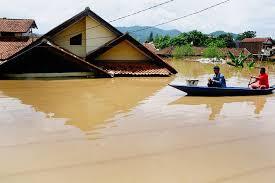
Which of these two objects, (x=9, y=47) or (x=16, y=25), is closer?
(x=9, y=47)

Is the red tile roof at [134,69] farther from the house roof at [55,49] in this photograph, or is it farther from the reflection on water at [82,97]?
the reflection on water at [82,97]

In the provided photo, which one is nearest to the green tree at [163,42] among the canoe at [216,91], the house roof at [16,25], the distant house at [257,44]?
the distant house at [257,44]

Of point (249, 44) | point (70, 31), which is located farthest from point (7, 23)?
point (249, 44)

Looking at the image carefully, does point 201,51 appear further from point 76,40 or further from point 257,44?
point 76,40

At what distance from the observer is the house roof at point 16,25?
1173 inches

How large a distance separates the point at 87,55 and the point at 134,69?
3.18 m

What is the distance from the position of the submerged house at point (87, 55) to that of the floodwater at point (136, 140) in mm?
6786

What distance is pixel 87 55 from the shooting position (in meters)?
21.9

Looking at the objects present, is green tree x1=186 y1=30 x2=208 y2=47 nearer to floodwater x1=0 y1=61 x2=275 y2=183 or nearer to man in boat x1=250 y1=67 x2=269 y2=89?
man in boat x1=250 y1=67 x2=269 y2=89

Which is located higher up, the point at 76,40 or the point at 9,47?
the point at 76,40

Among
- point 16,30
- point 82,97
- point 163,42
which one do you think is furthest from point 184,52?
point 82,97

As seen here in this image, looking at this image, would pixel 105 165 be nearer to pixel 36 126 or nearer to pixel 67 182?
pixel 67 182

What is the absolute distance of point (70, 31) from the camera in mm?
21984

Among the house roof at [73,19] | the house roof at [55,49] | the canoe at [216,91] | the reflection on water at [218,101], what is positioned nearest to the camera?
the reflection on water at [218,101]
